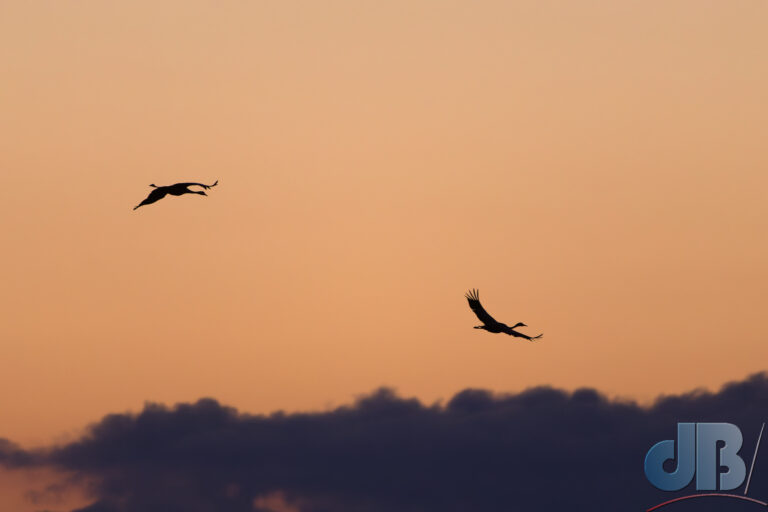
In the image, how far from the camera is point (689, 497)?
178 m

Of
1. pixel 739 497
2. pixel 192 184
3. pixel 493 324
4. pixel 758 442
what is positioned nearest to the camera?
pixel 192 184

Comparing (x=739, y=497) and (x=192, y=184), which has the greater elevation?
(x=192, y=184)

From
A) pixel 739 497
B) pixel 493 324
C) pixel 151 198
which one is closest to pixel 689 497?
pixel 739 497

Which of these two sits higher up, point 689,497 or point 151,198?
point 151,198

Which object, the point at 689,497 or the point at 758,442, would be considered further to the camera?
the point at 758,442

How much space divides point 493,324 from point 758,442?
6157 cm

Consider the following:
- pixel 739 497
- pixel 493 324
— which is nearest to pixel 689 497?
pixel 739 497

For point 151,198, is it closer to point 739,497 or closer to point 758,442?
point 739,497

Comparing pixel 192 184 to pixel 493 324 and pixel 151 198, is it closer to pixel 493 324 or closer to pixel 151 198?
pixel 151 198

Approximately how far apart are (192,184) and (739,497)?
211ft

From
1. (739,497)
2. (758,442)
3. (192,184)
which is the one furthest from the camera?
(758,442)

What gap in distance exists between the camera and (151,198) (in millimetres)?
138500

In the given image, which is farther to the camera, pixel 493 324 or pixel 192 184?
pixel 493 324

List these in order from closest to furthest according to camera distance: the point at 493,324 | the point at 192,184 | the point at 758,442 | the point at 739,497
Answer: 1. the point at 192,184
2. the point at 493,324
3. the point at 739,497
4. the point at 758,442
